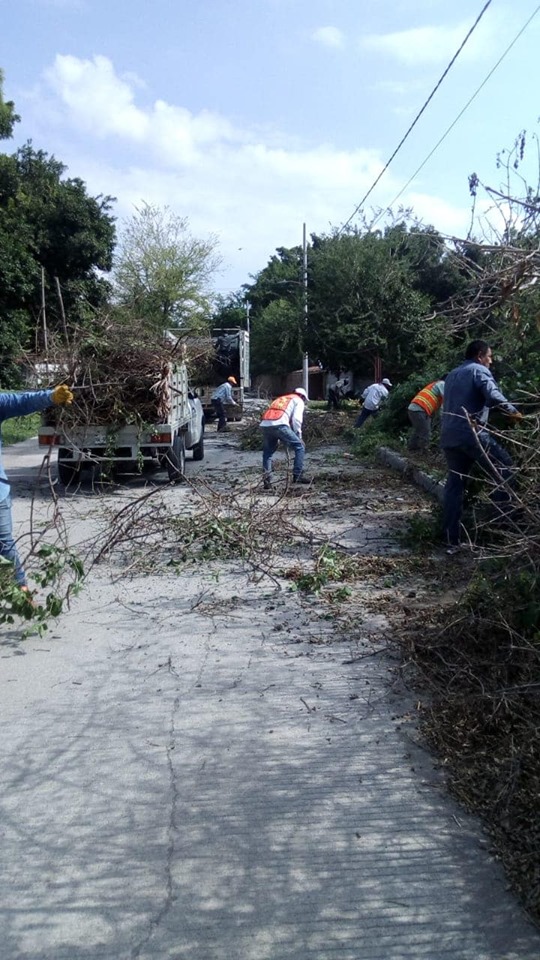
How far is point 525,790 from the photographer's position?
3.28 m

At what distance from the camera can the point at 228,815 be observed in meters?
3.40

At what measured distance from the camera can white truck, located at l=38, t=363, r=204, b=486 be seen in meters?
11.5

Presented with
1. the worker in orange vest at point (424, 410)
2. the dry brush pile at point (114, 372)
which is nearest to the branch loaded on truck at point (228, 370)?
the worker in orange vest at point (424, 410)

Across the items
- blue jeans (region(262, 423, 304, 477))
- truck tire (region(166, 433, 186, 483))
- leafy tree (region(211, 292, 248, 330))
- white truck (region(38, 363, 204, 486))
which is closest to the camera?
blue jeans (region(262, 423, 304, 477))

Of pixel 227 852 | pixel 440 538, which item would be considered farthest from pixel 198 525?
pixel 227 852

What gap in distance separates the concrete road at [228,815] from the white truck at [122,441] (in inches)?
243

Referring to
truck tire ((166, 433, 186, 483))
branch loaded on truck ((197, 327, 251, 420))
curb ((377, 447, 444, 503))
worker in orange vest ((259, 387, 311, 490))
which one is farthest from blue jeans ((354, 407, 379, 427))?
worker in orange vest ((259, 387, 311, 490))

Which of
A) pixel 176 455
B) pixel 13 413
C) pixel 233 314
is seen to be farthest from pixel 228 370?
pixel 233 314

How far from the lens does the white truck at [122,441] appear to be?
11477 millimetres

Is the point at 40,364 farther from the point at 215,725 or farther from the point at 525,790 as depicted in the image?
the point at 525,790

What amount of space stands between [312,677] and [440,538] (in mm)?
→ 3346

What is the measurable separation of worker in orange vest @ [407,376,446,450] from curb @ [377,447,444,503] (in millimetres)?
476

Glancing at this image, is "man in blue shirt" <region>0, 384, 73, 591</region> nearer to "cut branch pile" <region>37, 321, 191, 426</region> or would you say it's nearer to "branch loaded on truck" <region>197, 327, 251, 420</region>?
"cut branch pile" <region>37, 321, 191, 426</region>

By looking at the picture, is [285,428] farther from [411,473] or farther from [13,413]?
[13,413]
